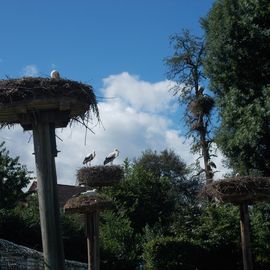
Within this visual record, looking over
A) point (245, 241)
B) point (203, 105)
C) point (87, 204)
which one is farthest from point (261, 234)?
point (87, 204)

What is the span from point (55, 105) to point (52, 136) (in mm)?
435

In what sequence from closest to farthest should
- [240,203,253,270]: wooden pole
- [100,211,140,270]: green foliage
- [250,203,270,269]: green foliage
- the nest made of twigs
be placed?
[240,203,253,270]: wooden pole → [250,203,270,269]: green foliage → [100,211,140,270]: green foliage → the nest made of twigs

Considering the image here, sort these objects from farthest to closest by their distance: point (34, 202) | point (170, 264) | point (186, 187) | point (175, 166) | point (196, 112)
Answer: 1. point (175, 166)
2. point (186, 187)
3. point (196, 112)
4. point (34, 202)
5. point (170, 264)

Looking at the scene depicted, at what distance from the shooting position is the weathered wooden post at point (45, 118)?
303 inches

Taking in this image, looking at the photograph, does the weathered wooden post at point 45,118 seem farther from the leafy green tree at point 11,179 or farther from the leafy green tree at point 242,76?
the leafy green tree at point 11,179

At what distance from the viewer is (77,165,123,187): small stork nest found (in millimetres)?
21797

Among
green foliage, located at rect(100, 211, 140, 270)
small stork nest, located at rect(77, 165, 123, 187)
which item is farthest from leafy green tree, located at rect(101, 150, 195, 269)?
small stork nest, located at rect(77, 165, 123, 187)

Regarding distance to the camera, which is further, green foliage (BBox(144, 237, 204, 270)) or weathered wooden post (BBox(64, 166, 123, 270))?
green foliage (BBox(144, 237, 204, 270))

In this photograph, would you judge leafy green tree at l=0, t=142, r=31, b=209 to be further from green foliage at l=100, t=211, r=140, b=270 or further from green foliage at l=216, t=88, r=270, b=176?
green foliage at l=216, t=88, r=270, b=176

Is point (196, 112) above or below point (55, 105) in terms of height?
above

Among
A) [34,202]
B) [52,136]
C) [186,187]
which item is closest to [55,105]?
[52,136]

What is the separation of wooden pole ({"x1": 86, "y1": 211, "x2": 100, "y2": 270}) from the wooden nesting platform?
341mm

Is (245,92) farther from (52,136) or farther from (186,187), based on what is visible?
(186,187)

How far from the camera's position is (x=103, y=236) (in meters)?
22.2
